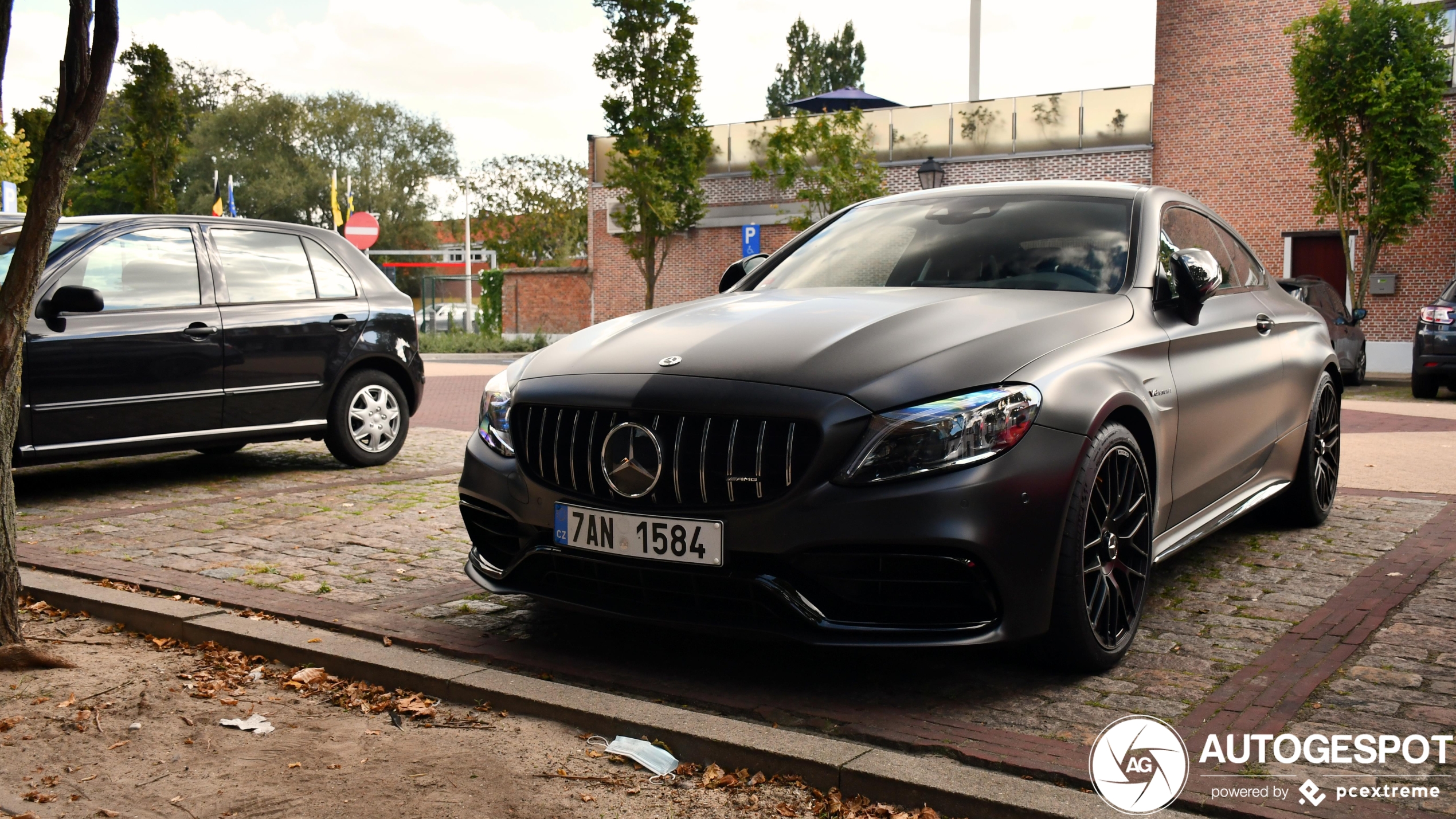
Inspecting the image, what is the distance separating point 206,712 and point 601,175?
125ft

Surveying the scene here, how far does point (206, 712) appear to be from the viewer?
3824 millimetres

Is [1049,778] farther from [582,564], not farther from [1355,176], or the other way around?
[1355,176]

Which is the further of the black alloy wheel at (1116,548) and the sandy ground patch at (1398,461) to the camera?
the sandy ground patch at (1398,461)

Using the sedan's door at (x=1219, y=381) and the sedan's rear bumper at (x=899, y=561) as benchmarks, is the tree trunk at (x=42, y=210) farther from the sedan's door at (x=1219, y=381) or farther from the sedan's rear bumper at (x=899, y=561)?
the sedan's door at (x=1219, y=381)

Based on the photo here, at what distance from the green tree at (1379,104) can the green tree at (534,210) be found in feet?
133

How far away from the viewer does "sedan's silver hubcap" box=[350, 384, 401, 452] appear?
8.81 m

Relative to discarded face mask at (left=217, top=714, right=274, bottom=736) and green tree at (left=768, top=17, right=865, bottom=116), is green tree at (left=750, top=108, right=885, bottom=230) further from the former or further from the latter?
green tree at (left=768, top=17, right=865, bottom=116)

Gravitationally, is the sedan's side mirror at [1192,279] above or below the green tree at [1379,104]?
below

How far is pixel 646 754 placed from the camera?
3.37m

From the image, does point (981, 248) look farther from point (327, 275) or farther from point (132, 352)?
point (327, 275)

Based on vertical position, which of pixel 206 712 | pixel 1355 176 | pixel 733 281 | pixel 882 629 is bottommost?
pixel 206 712

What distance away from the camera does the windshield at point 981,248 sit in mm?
4602

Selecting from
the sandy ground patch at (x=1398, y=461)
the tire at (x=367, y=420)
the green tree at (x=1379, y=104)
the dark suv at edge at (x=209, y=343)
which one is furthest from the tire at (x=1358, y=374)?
the dark suv at edge at (x=209, y=343)

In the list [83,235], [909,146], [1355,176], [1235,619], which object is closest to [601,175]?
[909,146]
